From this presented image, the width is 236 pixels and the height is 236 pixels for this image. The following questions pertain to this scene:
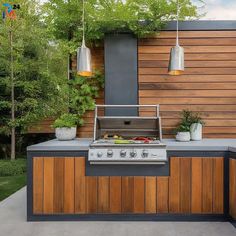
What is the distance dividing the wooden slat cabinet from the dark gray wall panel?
1.05 m

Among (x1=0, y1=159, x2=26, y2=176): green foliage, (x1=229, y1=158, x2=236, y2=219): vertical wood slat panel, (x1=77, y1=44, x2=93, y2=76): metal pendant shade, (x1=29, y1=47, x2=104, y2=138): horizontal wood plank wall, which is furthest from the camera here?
(x1=0, y1=159, x2=26, y2=176): green foliage

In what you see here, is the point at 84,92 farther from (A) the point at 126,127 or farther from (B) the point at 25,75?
(B) the point at 25,75

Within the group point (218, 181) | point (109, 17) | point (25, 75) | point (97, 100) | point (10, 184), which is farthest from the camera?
point (25, 75)

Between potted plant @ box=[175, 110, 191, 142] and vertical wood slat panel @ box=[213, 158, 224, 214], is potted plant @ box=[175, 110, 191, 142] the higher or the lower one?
the higher one

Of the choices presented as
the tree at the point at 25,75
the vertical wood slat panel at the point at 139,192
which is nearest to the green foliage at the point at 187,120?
the vertical wood slat panel at the point at 139,192

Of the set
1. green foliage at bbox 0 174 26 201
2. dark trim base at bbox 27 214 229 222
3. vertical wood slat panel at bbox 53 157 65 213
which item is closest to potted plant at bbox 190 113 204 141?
dark trim base at bbox 27 214 229 222

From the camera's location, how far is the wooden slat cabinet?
10.1 feet

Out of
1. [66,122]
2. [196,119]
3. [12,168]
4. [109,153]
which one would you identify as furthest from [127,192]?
[12,168]

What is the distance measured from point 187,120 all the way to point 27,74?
15.9 feet

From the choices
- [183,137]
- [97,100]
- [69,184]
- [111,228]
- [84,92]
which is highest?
[84,92]

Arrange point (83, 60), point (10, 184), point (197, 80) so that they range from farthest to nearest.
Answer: point (10, 184), point (197, 80), point (83, 60)

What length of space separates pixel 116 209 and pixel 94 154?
2.09 feet

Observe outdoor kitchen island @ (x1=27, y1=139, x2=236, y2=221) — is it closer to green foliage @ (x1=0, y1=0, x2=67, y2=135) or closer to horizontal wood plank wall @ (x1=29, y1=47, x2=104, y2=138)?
horizontal wood plank wall @ (x1=29, y1=47, x2=104, y2=138)

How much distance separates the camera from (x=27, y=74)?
734cm
